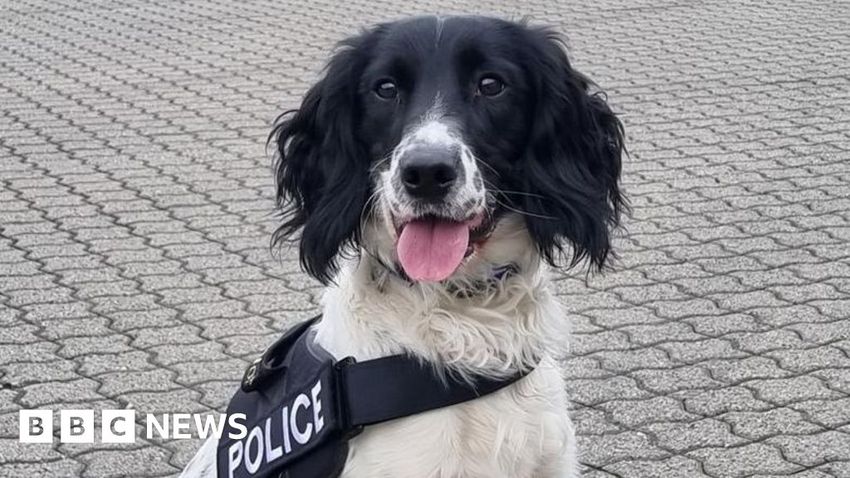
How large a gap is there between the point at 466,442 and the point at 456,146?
0.70m

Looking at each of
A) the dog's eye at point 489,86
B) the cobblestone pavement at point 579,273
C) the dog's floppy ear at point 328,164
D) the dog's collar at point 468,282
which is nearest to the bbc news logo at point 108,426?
the cobblestone pavement at point 579,273

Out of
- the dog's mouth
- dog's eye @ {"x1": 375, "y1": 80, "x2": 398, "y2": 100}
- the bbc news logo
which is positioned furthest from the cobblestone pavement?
dog's eye @ {"x1": 375, "y1": 80, "x2": 398, "y2": 100}

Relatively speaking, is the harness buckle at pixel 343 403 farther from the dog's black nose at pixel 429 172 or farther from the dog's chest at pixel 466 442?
the dog's black nose at pixel 429 172

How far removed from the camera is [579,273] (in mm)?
6301

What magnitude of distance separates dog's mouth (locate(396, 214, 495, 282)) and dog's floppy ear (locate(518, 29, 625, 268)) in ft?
0.64

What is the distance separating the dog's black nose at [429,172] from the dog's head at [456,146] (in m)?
0.02

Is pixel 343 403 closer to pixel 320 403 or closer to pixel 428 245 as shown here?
pixel 320 403

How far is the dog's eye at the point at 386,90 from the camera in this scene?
10.8 feet

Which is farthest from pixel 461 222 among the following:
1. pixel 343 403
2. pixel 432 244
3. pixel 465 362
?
pixel 343 403

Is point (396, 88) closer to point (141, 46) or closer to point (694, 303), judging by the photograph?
point (694, 303)

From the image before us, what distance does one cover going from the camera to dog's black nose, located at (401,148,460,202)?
3.01 meters

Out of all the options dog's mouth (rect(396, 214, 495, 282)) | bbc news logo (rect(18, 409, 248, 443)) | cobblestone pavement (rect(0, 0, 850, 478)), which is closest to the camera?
dog's mouth (rect(396, 214, 495, 282))

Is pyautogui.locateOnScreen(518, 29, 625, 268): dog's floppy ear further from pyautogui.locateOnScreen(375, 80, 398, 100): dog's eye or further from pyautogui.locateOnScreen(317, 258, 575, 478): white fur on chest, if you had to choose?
pyautogui.locateOnScreen(375, 80, 398, 100): dog's eye

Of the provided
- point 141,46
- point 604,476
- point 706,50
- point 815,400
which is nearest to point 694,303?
point 815,400
